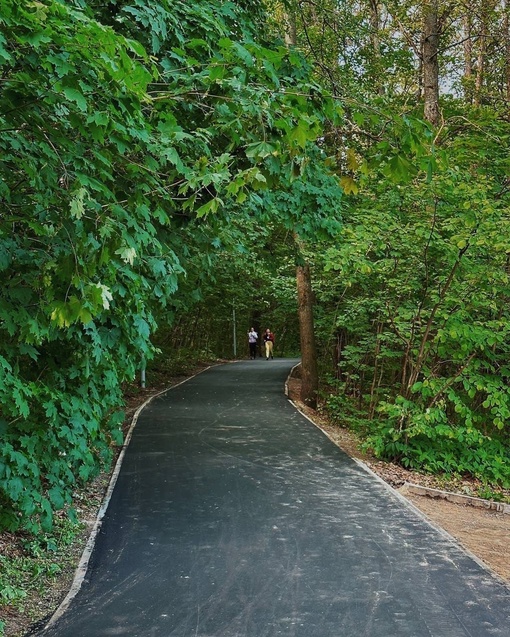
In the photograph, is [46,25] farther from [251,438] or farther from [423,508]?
[251,438]

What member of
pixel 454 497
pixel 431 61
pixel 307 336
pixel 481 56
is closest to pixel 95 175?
pixel 454 497

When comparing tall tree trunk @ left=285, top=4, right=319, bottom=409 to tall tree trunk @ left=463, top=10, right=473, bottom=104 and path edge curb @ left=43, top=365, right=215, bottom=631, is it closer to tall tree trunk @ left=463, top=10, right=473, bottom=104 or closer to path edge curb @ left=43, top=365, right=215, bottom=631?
tall tree trunk @ left=463, top=10, right=473, bottom=104

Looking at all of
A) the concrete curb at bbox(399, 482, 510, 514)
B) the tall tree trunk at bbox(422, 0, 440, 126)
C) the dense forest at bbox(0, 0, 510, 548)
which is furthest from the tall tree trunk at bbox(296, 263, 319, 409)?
the concrete curb at bbox(399, 482, 510, 514)

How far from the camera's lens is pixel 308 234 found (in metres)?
8.16

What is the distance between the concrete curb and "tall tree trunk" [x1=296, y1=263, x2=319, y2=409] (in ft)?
20.6

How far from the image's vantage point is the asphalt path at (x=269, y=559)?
407 centimetres

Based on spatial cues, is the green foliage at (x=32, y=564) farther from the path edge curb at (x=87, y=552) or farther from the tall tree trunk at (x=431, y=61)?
the tall tree trunk at (x=431, y=61)

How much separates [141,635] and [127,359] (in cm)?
228

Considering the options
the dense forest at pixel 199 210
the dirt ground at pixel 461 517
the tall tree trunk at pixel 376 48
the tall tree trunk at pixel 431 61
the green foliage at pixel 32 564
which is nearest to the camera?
the dense forest at pixel 199 210

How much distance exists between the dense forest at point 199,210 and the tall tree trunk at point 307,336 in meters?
0.50

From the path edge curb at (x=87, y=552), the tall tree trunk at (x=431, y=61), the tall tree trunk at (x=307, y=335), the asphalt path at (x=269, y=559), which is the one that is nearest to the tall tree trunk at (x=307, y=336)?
the tall tree trunk at (x=307, y=335)

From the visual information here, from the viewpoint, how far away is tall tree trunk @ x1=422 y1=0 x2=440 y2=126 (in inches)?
407

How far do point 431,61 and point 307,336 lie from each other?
6758mm

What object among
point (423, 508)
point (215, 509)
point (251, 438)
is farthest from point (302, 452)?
point (215, 509)
